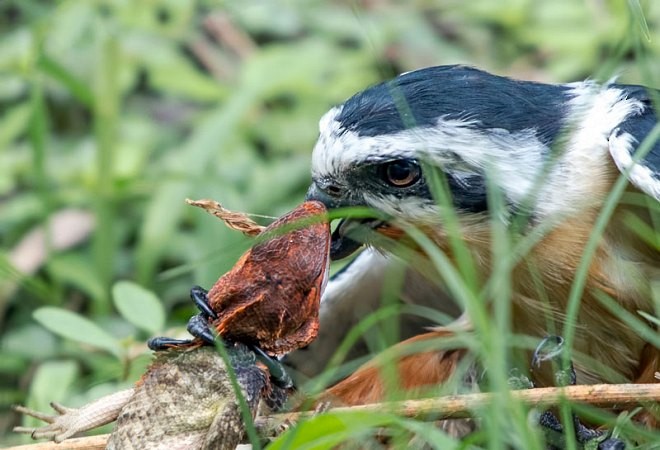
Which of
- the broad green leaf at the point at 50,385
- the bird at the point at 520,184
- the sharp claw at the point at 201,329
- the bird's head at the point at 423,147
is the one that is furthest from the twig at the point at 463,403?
the broad green leaf at the point at 50,385

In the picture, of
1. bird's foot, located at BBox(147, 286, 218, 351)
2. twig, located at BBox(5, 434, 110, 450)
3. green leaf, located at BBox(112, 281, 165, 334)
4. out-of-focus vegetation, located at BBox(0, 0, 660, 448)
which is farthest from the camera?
out-of-focus vegetation, located at BBox(0, 0, 660, 448)

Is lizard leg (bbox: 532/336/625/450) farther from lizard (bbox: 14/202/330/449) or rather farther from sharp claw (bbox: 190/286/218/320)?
sharp claw (bbox: 190/286/218/320)

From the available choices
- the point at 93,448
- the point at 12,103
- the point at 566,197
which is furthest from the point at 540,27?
the point at 93,448

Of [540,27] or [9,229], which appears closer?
[9,229]

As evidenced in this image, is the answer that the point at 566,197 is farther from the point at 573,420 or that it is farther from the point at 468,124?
the point at 573,420

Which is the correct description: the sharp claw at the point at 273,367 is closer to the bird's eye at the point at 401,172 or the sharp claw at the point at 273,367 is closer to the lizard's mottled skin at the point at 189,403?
the lizard's mottled skin at the point at 189,403

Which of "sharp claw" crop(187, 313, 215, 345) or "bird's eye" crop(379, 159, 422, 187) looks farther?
"bird's eye" crop(379, 159, 422, 187)

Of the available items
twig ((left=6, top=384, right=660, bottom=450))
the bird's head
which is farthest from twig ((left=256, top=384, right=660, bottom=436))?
the bird's head

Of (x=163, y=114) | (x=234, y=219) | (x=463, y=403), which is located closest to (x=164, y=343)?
(x=234, y=219)
